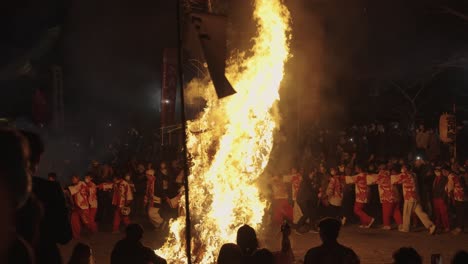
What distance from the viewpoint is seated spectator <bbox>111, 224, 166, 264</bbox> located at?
4742 mm

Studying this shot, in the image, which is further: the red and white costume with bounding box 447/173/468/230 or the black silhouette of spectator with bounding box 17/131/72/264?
the red and white costume with bounding box 447/173/468/230

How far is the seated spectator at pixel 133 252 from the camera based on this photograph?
15.6 feet

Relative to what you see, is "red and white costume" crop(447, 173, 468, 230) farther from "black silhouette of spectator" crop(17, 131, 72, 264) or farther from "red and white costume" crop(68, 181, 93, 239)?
"black silhouette of spectator" crop(17, 131, 72, 264)

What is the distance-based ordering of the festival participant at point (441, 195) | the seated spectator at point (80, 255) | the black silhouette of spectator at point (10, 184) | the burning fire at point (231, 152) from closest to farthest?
the black silhouette of spectator at point (10, 184), the seated spectator at point (80, 255), the burning fire at point (231, 152), the festival participant at point (441, 195)

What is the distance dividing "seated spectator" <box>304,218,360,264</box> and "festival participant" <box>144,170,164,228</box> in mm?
8630

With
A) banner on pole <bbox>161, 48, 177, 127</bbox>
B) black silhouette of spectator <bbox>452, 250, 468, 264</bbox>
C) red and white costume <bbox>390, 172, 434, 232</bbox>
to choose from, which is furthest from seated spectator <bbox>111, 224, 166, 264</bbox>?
banner on pole <bbox>161, 48, 177, 127</bbox>

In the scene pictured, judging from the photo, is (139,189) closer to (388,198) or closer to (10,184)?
(388,198)

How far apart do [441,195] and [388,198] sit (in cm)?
119

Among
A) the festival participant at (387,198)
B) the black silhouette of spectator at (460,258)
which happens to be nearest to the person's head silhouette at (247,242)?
the black silhouette of spectator at (460,258)

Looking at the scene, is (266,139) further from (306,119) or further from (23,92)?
(23,92)

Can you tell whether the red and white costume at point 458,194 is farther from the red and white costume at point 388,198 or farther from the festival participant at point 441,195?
the red and white costume at point 388,198

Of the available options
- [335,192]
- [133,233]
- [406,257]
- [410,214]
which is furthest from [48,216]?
[410,214]

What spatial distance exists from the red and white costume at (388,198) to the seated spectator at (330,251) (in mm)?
8726

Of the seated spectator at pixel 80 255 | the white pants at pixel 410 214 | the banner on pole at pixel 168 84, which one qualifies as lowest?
the white pants at pixel 410 214
